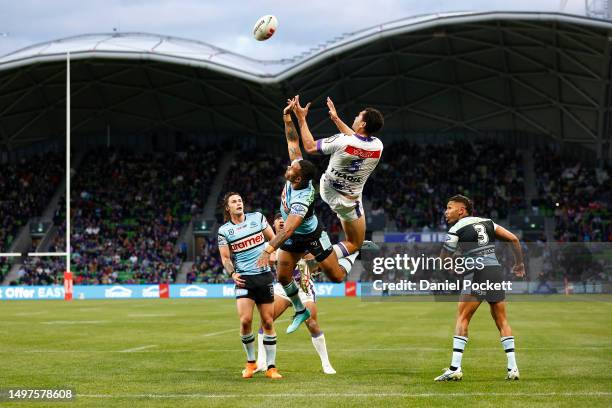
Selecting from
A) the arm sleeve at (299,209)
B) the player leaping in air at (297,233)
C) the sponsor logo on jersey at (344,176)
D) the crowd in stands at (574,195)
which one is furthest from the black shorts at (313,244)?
the crowd in stands at (574,195)

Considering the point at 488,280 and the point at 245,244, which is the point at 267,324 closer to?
the point at 245,244

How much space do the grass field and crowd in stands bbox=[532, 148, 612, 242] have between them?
28.1 meters

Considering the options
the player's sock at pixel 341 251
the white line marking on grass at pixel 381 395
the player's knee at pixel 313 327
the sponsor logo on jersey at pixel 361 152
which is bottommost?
the white line marking on grass at pixel 381 395

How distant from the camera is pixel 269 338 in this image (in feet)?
50.1

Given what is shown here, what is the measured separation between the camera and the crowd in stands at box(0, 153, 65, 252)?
2707 inches

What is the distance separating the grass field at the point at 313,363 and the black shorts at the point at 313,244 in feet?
6.52

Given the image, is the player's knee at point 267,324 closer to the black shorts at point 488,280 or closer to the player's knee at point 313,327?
the player's knee at point 313,327

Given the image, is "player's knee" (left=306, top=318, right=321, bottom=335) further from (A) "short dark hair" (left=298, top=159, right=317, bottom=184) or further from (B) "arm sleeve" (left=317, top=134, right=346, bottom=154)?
(B) "arm sleeve" (left=317, top=134, right=346, bottom=154)

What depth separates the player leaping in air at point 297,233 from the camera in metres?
13.8

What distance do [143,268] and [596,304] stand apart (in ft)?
103

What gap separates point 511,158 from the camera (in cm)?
7075

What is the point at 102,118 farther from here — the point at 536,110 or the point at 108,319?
the point at 108,319

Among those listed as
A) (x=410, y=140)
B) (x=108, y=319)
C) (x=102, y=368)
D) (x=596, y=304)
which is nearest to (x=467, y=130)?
(x=410, y=140)

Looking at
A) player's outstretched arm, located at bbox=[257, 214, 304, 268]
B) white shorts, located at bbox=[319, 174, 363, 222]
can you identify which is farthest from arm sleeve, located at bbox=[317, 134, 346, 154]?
player's outstretched arm, located at bbox=[257, 214, 304, 268]
